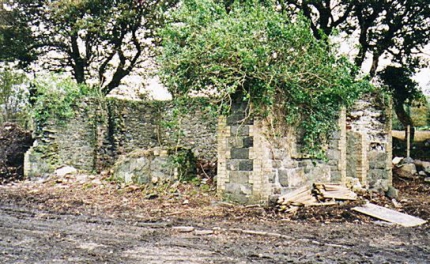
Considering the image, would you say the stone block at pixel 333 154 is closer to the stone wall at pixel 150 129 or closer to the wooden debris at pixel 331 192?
the wooden debris at pixel 331 192

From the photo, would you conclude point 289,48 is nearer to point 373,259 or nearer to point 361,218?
point 361,218

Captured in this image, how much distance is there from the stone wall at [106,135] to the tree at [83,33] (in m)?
2.63

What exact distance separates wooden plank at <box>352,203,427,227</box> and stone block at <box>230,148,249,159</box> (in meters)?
2.27

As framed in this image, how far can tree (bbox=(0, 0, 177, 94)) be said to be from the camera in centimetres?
1905

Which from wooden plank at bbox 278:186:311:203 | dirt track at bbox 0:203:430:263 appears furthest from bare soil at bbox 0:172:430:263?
wooden plank at bbox 278:186:311:203

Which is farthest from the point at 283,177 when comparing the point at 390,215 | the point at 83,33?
the point at 83,33

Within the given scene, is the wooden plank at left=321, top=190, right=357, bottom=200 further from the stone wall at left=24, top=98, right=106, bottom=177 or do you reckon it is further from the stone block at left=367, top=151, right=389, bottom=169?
the stone wall at left=24, top=98, right=106, bottom=177

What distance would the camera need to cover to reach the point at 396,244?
239 inches

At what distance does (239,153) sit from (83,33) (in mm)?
14221

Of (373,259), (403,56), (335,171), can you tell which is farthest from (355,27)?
(373,259)

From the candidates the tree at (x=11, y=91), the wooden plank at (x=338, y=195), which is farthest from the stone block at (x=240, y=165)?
the tree at (x=11, y=91)

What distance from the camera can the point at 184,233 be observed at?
658cm

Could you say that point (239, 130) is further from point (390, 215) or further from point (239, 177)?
point (390, 215)

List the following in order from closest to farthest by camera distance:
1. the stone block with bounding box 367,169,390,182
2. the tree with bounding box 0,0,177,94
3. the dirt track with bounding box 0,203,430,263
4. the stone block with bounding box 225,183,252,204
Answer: the dirt track with bounding box 0,203,430,263
the stone block with bounding box 225,183,252,204
the stone block with bounding box 367,169,390,182
the tree with bounding box 0,0,177,94
